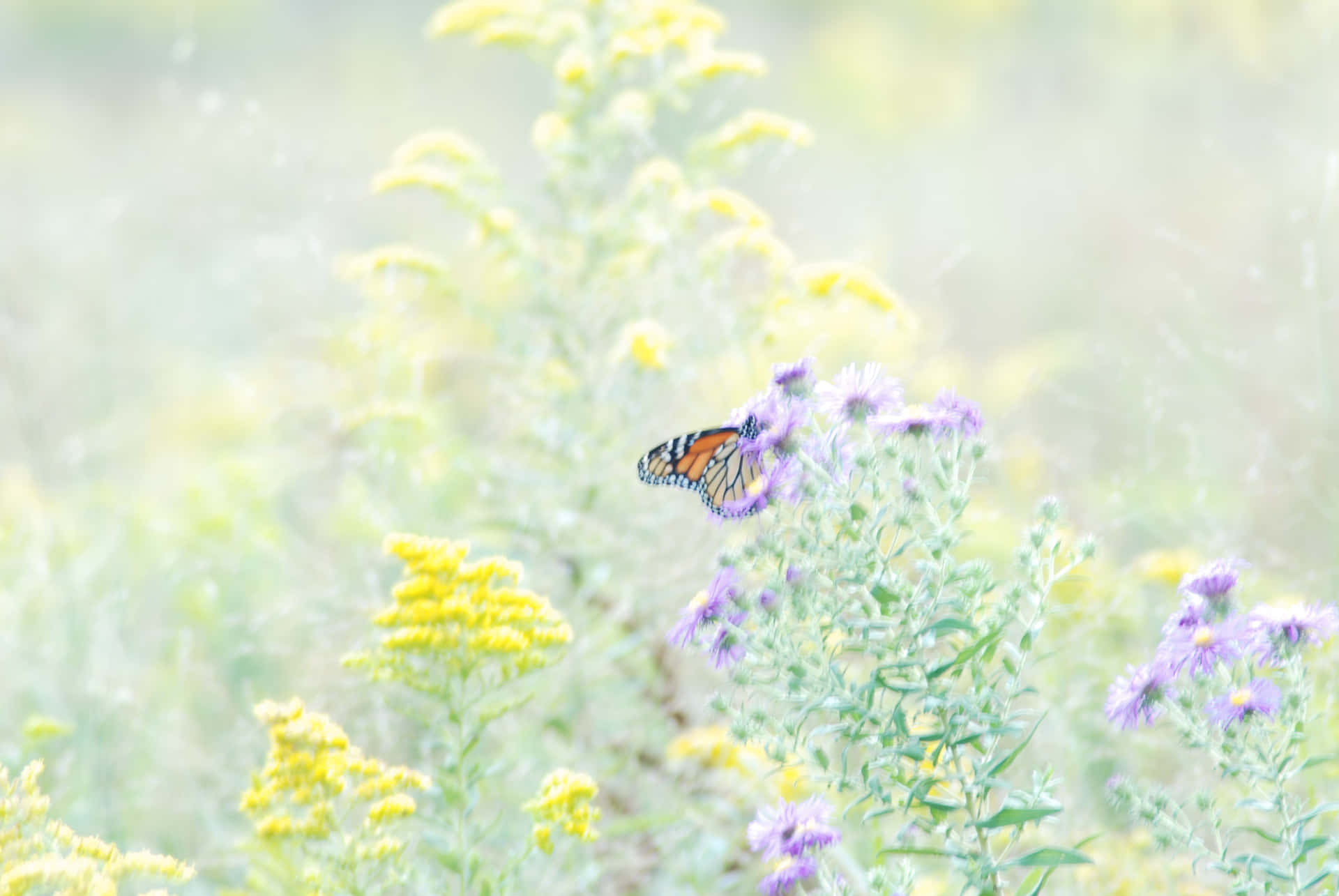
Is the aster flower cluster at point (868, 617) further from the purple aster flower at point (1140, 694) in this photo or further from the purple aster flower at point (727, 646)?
the purple aster flower at point (1140, 694)

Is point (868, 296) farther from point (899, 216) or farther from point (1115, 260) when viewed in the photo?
point (899, 216)

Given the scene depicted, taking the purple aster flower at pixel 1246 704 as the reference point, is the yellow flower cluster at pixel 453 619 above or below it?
above

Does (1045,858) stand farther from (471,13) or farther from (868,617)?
(471,13)

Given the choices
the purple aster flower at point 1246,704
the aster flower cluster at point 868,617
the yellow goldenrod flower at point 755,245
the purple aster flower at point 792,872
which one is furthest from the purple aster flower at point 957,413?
the yellow goldenrod flower at point 755,245

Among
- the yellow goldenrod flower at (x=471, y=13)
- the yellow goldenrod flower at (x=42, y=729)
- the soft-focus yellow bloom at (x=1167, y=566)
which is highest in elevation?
the yellow goldenrod flower at (x=471, y=13)

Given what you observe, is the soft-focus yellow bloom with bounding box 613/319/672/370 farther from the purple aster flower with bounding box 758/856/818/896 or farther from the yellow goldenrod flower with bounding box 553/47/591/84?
the purple aster flower with bounding box 758/856/818/896

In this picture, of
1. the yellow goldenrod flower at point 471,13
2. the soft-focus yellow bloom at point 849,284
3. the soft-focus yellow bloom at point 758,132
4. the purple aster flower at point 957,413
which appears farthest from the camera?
the yellow goldenrod flower at point 471,13

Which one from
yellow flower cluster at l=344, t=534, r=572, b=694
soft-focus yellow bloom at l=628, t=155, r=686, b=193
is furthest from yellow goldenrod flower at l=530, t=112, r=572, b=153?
yellow flower cluster at l=344, t=534, r=572, b=694
